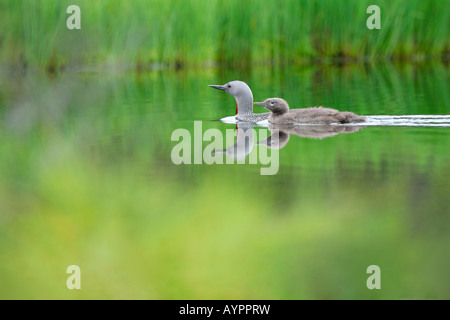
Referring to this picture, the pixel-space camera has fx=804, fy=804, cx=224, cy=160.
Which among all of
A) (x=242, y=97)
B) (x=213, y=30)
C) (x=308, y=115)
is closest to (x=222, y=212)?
(x=308, y=115)

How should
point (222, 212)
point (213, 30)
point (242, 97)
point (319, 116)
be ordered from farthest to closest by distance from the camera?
point (213, 30) → point (242, 97) → point (319, 116) → point (222, 212)

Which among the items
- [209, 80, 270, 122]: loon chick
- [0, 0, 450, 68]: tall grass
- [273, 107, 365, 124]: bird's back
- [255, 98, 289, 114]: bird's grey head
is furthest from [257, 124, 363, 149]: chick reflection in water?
[0, 0, 450, 68]: tall grass

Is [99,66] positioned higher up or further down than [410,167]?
higher up

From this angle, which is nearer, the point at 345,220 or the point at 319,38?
the point at 345,220

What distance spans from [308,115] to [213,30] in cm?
598

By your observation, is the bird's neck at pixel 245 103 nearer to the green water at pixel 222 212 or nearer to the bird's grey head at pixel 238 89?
the bird's grey head at pixel 238 89

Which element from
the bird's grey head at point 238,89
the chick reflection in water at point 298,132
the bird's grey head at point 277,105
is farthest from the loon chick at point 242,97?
the chick reflection in water at point 298,132

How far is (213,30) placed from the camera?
12.3 metres

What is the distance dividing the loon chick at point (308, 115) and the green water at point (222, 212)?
452 millimetres

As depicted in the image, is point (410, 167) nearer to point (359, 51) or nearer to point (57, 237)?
point (57, 237)

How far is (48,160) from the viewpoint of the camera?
4980mm

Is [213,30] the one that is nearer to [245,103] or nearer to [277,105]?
[245,103]
